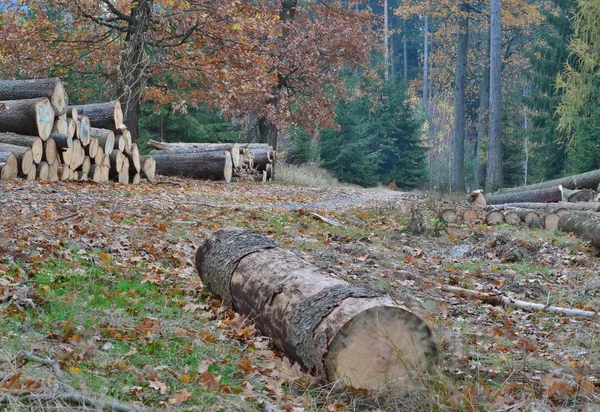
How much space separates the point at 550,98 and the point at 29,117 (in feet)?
69.9

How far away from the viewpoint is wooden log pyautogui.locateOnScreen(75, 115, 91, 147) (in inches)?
529

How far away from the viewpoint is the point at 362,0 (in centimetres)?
2667

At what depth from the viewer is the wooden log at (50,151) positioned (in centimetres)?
1268

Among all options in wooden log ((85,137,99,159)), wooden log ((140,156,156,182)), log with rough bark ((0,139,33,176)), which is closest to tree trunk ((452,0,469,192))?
wooden log ((140,156,156,182))

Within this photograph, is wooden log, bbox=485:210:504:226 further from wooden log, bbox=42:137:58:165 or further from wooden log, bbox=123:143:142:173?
wooden log, bbox=42:137:58:165

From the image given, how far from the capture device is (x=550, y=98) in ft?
90.4

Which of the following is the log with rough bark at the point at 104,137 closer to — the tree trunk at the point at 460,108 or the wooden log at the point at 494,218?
the wooden log at the point at 494,218

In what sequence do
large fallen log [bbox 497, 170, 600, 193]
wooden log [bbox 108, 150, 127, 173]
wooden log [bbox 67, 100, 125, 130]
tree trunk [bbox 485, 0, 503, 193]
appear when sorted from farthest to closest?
tree trunk [bbox 485, 0, 503, 193] → large fallen log [bbox 497, 170, 600, 193] → wooden log [bbox 67, 100, 125, 130] → wooden log [bbox 108, 150, 127, 173]

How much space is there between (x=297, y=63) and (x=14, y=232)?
16761mm

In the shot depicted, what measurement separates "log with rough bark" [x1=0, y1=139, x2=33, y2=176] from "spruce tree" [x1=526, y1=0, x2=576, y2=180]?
65.5 feet

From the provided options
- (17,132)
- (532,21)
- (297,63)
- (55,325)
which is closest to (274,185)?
(297,63)

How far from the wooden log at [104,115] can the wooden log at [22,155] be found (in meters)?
2.78

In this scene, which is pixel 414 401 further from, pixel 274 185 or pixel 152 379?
pixel 274 185

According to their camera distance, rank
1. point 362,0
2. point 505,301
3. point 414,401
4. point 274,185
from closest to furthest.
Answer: point 414,401 < point 505,301 < point 274,185 < point 362,0
